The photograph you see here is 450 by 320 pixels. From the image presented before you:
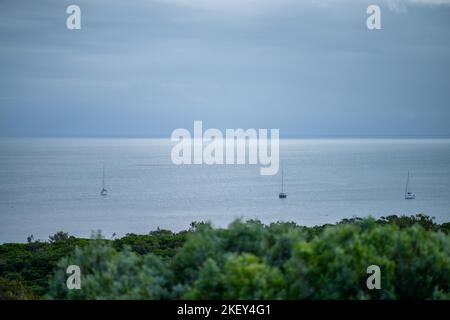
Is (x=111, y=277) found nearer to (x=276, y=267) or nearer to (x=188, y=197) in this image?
(x=276, y=267)

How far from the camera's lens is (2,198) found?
322 ft

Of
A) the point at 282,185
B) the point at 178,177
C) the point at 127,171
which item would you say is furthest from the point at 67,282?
the point at 127,171

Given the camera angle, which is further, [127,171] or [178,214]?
[127,171]

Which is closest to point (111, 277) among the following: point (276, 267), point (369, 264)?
point (276, 267)

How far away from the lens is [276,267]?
340 inches

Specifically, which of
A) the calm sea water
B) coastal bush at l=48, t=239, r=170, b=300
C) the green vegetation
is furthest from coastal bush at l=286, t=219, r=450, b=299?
the calm sea water

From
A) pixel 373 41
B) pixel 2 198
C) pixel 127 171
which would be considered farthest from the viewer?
pixel 127 171

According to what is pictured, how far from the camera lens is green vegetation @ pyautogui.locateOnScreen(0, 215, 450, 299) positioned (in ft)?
27.2

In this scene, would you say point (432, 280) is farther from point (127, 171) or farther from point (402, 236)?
point (127, 171)

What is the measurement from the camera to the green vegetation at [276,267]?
8.29m

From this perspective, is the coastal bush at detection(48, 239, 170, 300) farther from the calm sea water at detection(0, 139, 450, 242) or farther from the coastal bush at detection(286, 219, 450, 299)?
the calm sea water at detection(0, 139, 450, 242)

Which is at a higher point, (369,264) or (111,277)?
(369,264)

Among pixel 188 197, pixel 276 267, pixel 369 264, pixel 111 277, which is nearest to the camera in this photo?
pixel 369 264
